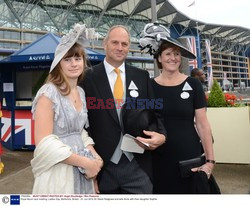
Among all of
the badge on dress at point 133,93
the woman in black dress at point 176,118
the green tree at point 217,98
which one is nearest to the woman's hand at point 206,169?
the woman in black dress at point 176,118

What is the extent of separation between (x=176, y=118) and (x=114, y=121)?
1.28 ft

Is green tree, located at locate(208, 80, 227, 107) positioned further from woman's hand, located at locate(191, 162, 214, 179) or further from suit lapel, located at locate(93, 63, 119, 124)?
suit lapel, located at locate(93, 63, 119, 124)

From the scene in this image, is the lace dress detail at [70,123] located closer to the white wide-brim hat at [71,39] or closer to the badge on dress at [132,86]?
the white wide-brim hat at [71,39]

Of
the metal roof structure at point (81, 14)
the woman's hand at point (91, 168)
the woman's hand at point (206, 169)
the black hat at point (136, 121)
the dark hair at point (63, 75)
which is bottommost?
the woman's hand at point (206, 169)

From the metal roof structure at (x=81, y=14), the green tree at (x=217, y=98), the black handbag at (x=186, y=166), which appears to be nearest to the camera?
the black handbag at (x=186, y=166)

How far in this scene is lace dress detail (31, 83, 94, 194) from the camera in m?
1.25

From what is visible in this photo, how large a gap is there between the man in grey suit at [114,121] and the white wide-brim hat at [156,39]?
0.62 feet

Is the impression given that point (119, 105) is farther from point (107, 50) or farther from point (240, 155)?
point (240, 155)

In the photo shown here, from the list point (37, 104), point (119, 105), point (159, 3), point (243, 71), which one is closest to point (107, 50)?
point (119, 105)

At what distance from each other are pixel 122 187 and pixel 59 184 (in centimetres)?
39

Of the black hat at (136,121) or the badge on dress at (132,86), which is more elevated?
the badge on dress at (132,86)

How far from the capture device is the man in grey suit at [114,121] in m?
1.46

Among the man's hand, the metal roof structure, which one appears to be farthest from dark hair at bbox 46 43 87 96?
the metal roof structure

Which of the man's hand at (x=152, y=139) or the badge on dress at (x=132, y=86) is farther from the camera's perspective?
the badge on dress at (x=132, y=86)
